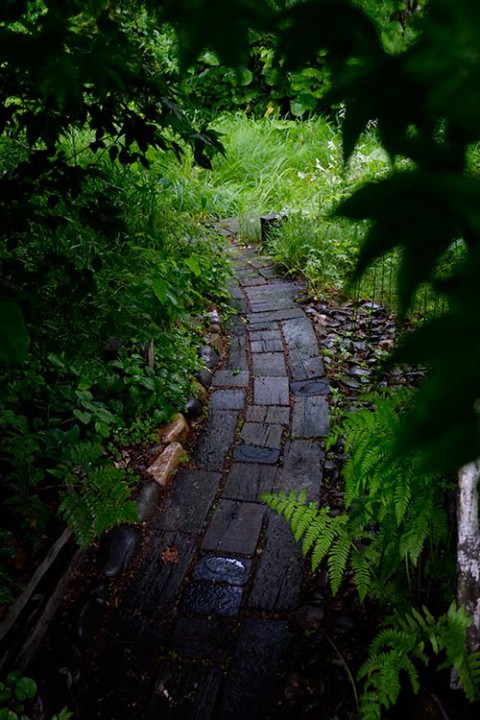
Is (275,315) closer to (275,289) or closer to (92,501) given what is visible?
(275,289)

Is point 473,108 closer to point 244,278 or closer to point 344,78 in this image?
point 344,78

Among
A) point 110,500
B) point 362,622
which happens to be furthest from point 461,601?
point 110,500

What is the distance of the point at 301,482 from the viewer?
A: 9.26 feet

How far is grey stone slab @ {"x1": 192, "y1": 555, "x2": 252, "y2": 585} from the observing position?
2.33 meters

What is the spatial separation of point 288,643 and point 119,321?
4.41ft

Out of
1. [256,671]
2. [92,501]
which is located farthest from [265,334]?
[256,671]

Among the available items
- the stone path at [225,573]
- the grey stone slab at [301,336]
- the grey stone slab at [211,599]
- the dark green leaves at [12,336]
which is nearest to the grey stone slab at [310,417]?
the stone path at [225,573]

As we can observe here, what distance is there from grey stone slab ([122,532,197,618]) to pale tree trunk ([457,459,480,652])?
115cm

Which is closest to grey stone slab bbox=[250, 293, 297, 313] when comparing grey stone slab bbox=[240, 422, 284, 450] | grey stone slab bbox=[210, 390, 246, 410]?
grey stone slab bbox=[210, 390, 246, 410]

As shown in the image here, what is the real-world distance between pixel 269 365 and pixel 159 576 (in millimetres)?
1866

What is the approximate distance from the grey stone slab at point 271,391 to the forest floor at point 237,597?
0.04 feet

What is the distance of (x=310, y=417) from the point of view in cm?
334

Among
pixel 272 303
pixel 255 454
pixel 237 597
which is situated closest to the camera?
pixel 237 597

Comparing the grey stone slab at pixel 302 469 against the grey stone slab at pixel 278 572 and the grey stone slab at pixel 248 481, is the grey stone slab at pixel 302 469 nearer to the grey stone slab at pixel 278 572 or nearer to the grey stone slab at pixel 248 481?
the grey stone slab at pixel 248 481
